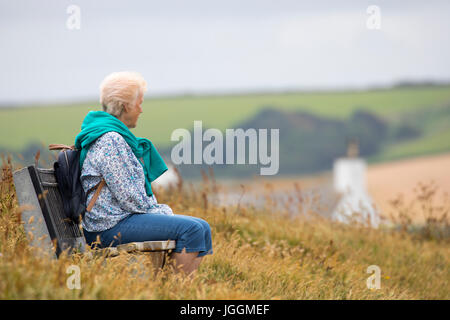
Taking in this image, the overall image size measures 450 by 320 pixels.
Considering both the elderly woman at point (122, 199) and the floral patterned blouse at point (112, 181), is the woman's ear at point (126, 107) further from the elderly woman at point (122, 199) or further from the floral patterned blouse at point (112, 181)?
the floral patterned blouse at point (112, 181)

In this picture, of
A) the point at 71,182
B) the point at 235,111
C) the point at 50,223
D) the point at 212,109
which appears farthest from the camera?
the point at 212,109

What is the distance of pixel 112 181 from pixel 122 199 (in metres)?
0.13

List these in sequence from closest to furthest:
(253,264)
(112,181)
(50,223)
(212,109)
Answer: (50,223)
(112,181)
(253,264)
(212,109)

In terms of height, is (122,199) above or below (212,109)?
below

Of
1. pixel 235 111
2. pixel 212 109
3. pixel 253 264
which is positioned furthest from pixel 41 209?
pixel 212 109

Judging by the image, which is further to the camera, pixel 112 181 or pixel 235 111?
pixel 235 111

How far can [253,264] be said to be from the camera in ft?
15.9

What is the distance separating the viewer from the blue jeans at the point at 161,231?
12.4 ft

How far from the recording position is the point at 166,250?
3910 millimetres

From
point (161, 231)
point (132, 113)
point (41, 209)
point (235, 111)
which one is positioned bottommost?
point (161, 231)

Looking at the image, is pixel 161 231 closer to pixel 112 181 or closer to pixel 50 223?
pixel 112 181

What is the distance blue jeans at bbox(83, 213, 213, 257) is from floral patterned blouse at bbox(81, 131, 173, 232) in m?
0.06
